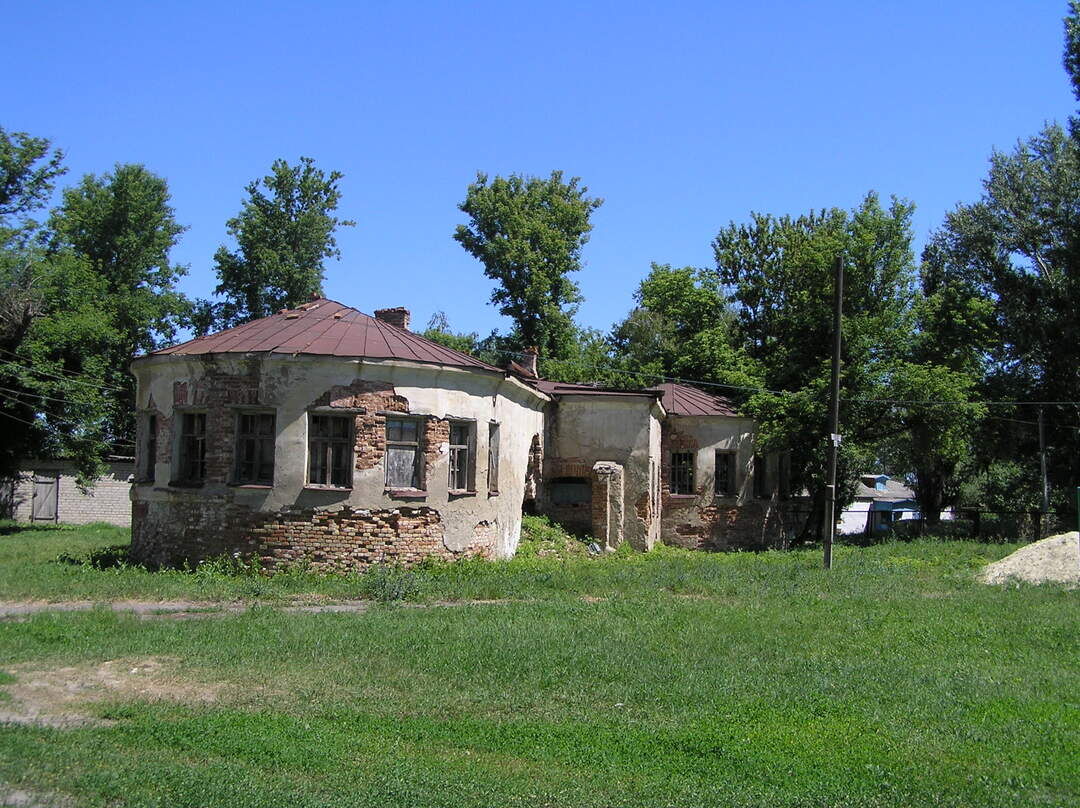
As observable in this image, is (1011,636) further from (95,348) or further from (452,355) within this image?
(95,348)

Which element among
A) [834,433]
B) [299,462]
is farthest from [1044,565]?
[299,462]

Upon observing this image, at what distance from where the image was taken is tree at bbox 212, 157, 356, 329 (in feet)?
134

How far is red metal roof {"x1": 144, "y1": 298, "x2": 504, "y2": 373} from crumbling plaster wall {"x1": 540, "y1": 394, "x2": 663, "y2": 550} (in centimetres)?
608

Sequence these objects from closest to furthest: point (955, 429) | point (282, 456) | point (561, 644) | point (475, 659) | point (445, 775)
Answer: point (445, 775)
point (475, 659)
point (561, 644)
point (282, 456)
point (955, 429)

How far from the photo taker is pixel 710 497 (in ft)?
94.5

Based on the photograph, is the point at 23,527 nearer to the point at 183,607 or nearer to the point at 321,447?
the point at 321,447

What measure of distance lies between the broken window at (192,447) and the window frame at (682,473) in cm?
1469

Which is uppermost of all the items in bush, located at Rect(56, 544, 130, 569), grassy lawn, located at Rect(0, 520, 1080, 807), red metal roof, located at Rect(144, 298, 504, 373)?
red metal roof, located at Rect(144, 298, 504, 373)

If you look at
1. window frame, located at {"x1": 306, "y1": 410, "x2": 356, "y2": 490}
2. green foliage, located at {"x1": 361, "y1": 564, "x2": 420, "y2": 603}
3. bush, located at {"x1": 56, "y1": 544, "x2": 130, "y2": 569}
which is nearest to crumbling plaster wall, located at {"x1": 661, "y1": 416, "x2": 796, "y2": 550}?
window frame, located at {"x1": 306, "y1": 410, "x2": 356, "y2": 490}

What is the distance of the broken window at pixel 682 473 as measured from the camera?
29000 millimetres

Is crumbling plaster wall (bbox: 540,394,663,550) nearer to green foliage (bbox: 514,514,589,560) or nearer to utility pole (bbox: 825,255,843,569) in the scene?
green foliage (bbox: 514,514,589,560)

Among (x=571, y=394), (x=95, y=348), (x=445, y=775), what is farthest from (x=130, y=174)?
(x=445, y=775)

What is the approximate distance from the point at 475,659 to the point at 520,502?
503 inches

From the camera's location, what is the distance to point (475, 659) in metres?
10.5
